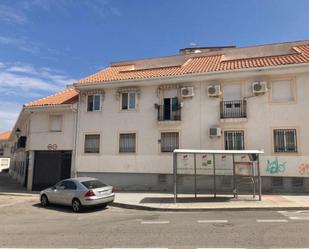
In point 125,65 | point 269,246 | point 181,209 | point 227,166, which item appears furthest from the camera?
point 125,65

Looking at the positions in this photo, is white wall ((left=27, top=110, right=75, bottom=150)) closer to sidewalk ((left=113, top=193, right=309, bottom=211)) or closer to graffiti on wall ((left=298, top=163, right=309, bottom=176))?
sidewalk ((left=113, top=193, right=309, bottom=211))

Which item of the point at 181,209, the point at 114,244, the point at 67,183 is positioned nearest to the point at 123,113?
the point at 67,183

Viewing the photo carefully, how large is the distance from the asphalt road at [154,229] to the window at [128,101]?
847 centimetres

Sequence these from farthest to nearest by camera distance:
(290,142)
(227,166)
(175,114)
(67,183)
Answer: (175,114)
(290,142)
(227,166)
(67,183)

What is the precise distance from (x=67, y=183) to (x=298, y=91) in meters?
13.3

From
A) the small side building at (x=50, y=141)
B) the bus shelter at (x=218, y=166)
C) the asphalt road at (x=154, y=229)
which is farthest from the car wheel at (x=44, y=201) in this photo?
the bus shelter at (x=218, y=166)

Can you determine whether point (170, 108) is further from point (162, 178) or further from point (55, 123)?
point (55, 123)

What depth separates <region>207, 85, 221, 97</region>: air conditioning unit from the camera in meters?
17.9

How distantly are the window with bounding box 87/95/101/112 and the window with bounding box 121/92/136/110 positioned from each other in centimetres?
173

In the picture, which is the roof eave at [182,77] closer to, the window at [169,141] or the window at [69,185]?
the window at [169,141]

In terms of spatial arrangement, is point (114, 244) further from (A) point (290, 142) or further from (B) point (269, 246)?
(A) point (290, 142)

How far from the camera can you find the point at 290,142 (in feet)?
54.6

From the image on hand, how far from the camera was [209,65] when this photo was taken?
19.7m

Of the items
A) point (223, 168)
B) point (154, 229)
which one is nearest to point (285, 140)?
point (223, 168)
